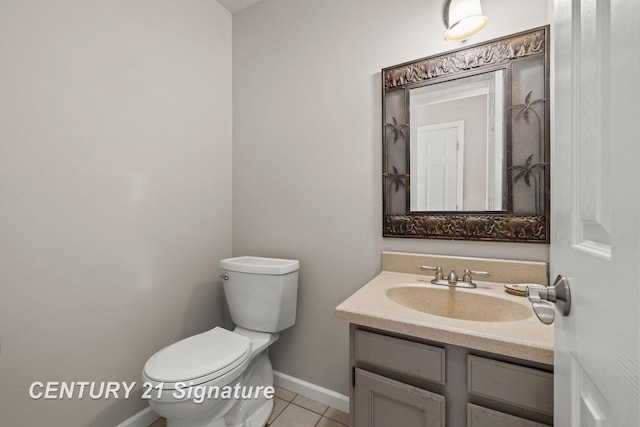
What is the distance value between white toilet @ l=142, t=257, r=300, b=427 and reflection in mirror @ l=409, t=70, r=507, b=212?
839 millimetres

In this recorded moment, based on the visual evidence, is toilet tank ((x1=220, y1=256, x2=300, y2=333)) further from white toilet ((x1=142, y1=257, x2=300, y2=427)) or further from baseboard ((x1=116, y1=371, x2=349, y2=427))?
baseboard ((x1=116, y1=371, x2=349, y2=427))

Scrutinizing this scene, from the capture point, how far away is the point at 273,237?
1.74 meters

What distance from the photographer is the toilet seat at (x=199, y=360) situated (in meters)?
1.03

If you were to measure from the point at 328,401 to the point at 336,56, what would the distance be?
1.94 m

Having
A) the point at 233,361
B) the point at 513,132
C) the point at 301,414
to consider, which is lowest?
the point at 301,414

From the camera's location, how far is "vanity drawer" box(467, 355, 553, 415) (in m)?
0.66

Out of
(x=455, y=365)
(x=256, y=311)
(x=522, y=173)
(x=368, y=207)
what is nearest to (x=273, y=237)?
(x=256, y=311)

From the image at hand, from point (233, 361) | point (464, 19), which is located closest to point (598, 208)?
point (464, 19)

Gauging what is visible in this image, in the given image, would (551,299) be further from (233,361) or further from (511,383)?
(233,361)

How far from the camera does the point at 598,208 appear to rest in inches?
14.2

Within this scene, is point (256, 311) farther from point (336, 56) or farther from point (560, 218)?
point (336, 56)

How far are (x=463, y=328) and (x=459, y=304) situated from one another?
39cm

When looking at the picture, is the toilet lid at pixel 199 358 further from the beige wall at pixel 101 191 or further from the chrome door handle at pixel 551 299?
the chrome door handle at pixel 551 299

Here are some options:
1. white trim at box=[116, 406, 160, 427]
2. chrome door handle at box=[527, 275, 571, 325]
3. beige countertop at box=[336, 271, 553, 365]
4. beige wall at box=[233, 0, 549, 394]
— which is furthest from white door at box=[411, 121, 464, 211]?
white trim at box=[116, 406, 160, 427]
